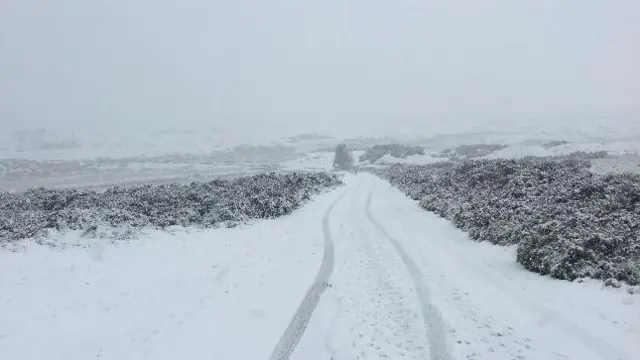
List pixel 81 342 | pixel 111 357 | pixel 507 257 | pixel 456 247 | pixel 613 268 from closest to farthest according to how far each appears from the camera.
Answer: pixel 111 357, pixel 81 342, pixel 613 268, pixel 507 257, pixel 456 247

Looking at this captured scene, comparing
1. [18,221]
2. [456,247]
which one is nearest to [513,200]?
[456,247]

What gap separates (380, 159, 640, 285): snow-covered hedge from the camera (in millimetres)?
11188

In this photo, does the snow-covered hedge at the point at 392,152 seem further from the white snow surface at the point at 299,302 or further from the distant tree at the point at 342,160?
the white snow surface at the point at 299,302

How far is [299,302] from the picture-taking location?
34.6 feet

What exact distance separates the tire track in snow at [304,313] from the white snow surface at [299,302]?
6.6 inches

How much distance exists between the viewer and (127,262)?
582 inches

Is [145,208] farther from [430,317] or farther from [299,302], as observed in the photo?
[430,317]

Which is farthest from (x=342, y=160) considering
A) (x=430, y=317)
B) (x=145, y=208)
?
(x=430, y=317)

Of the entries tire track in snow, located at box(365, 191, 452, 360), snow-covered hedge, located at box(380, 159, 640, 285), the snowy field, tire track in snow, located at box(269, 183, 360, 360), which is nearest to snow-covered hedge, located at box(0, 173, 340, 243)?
the snowy field

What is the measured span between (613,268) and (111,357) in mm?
10846

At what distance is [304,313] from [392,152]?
10189 centimetres

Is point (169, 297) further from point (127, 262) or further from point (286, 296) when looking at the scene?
point (127, 262)

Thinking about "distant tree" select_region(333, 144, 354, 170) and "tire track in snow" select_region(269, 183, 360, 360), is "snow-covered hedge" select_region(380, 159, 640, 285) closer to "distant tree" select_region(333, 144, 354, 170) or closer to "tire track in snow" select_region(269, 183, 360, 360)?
"tire track in snow" select_region(269, 183, 360, 360)

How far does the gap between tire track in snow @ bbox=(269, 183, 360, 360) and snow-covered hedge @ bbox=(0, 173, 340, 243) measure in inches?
363
